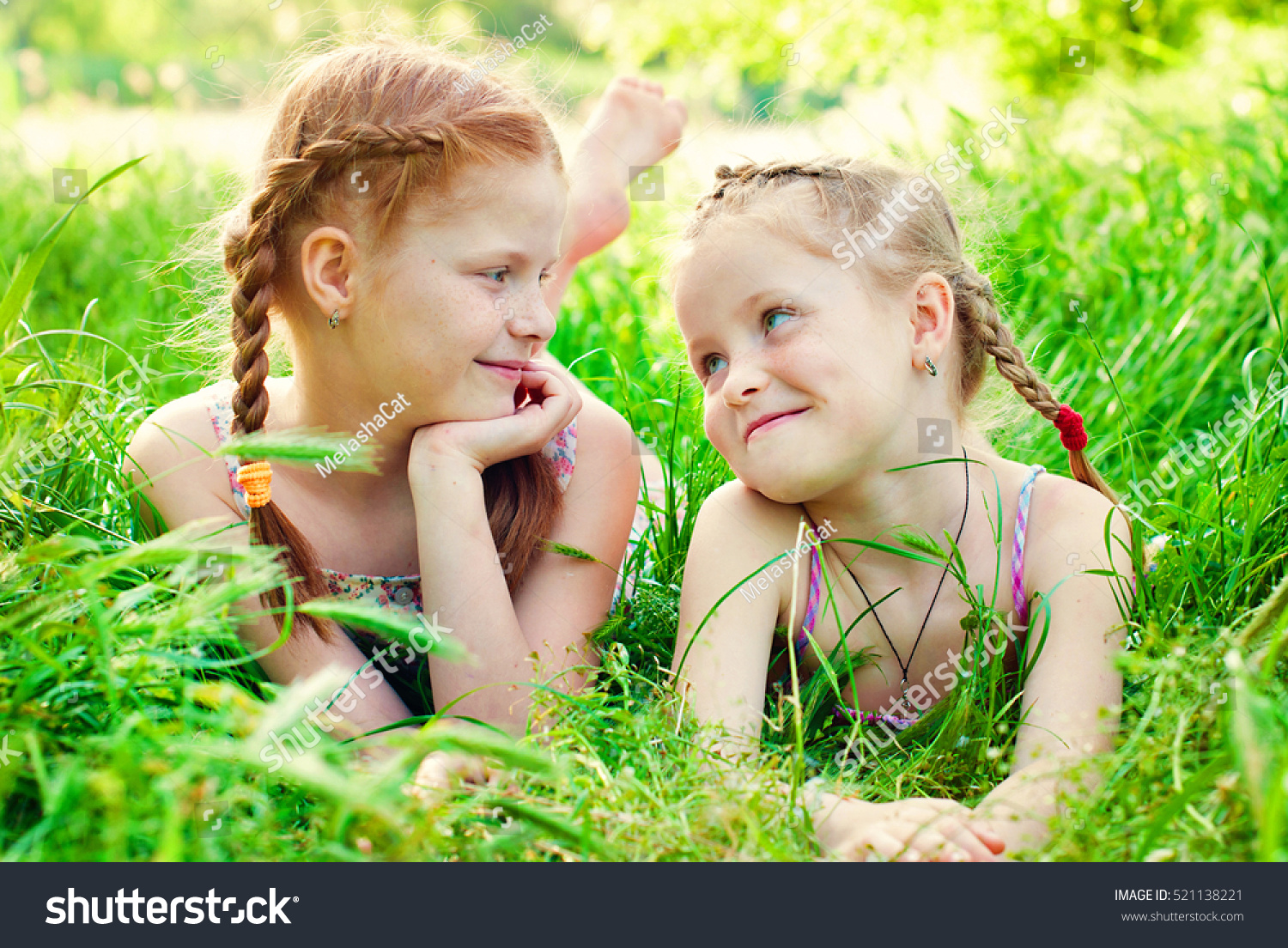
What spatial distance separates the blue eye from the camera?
1946mm

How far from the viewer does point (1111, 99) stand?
514cm

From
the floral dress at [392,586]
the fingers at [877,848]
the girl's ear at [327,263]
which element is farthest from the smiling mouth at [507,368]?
the fingers at [877,848]

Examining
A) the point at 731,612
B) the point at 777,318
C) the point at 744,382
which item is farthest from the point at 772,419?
the point at 731,612

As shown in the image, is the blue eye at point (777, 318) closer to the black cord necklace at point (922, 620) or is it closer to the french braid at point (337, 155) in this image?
the black cord necklace at point (922, 620)

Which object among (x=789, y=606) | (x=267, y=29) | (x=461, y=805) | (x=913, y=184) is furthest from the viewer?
(x=267, y=29)

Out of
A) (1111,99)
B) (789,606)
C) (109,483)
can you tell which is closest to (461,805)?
(789,606)

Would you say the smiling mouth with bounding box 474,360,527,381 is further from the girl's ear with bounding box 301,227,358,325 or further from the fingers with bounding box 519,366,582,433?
the girl's ear with bounding box 301,227,358,325

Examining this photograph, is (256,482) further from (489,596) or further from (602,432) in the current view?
(602,432)

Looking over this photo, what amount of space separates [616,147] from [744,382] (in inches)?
81.7

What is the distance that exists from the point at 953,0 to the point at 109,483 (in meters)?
11.1

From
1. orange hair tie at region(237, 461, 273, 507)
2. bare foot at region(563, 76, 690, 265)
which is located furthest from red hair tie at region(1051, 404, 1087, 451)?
bare foot at region(563, 76, 690, 265)

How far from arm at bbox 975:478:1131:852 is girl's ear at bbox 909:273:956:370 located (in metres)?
0.35
